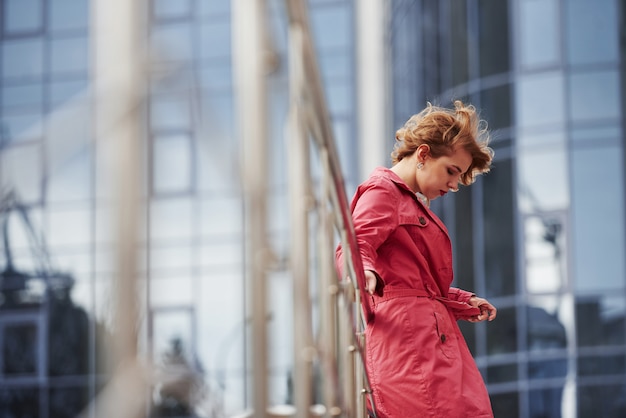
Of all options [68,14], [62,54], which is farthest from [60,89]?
[68,14]

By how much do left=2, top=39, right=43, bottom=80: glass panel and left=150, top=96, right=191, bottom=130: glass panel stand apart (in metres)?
21.2

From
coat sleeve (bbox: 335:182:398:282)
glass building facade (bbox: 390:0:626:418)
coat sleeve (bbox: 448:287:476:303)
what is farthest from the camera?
glass building facade (bbox: 390:0:626:418)

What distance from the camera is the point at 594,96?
13109 mm

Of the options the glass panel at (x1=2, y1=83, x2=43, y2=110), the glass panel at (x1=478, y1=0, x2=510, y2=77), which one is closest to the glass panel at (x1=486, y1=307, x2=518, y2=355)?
the glass panel at (x1=478, y1=0, x2=510, y2=77)

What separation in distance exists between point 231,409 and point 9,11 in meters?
23.0

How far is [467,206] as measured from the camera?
13.8 meters

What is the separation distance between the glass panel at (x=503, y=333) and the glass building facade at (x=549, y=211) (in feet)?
0.04

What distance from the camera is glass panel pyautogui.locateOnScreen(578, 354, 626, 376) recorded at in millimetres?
12641

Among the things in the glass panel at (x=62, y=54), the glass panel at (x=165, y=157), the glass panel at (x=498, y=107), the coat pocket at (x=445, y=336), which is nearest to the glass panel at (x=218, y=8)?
the glass panel at (x=165, y=157)

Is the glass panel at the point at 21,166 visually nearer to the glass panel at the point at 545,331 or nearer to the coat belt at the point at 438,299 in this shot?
the coat belt at the point at 438,299

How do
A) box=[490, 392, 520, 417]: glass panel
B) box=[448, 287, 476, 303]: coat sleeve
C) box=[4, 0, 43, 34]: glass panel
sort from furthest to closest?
1. box=[4, 0, 43, 34]: glass panel
2. box=[490, 392, 520, 417]: glass panel
3. box=[448, 287, 476, 303]: coat sleeve

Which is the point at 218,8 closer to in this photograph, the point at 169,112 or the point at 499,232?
the point at 169,112

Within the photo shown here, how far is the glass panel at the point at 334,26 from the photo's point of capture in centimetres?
2055

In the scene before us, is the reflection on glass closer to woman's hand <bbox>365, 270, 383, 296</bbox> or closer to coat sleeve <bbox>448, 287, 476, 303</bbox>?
coat sleeve <bbox>448, 287, 476, 303</bbox>
